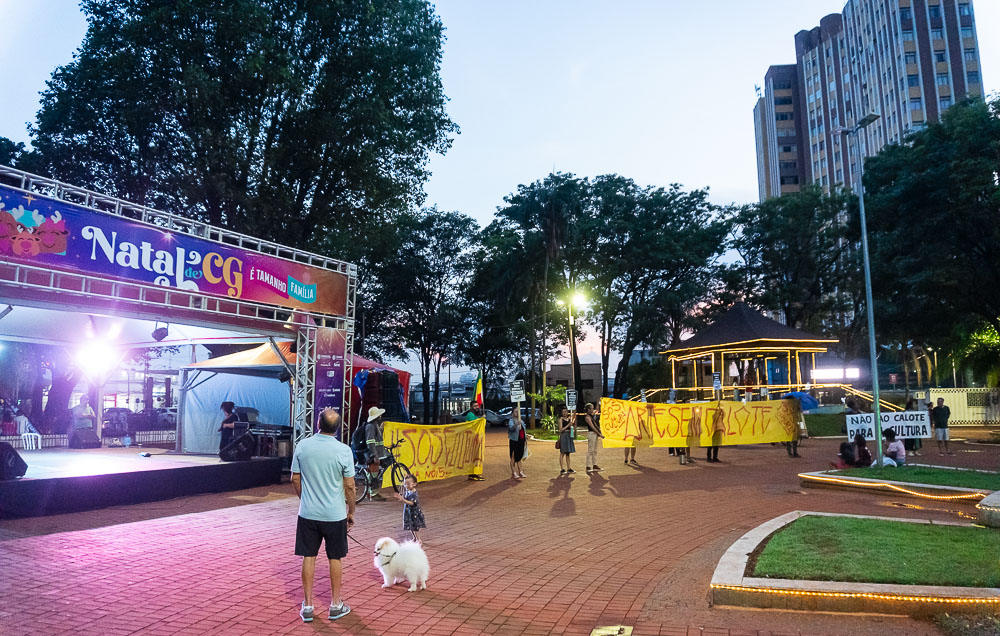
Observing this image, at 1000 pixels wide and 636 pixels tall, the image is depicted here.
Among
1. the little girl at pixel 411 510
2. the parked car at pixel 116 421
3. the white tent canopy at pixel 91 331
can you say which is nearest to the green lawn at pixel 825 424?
the white tent canopy at pixel 91 331

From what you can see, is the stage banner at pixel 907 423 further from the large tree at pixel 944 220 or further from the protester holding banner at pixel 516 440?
the large tree at pixel 944 220

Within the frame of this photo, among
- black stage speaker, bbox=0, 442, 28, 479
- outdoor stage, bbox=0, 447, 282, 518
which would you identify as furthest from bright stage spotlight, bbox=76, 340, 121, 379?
black stage speaker, bbox=0, 442, 28, 479

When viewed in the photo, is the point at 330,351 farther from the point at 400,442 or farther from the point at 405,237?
the point at 405,237

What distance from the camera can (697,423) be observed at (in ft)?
67.4

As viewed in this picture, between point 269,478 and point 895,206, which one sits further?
point 895,206

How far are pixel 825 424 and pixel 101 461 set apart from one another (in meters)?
27.0

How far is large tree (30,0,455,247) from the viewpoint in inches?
890

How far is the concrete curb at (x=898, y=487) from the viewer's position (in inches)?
464

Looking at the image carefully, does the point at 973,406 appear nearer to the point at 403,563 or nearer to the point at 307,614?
the point at 403,563

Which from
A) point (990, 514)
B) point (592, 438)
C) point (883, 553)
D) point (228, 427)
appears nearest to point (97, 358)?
point (228, 427)

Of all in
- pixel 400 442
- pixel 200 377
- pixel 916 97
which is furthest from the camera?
pixel 916 97

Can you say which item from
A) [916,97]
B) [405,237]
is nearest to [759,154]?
[916,97]

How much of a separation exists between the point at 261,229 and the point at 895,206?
81.7 ft

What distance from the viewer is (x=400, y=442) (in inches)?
559
